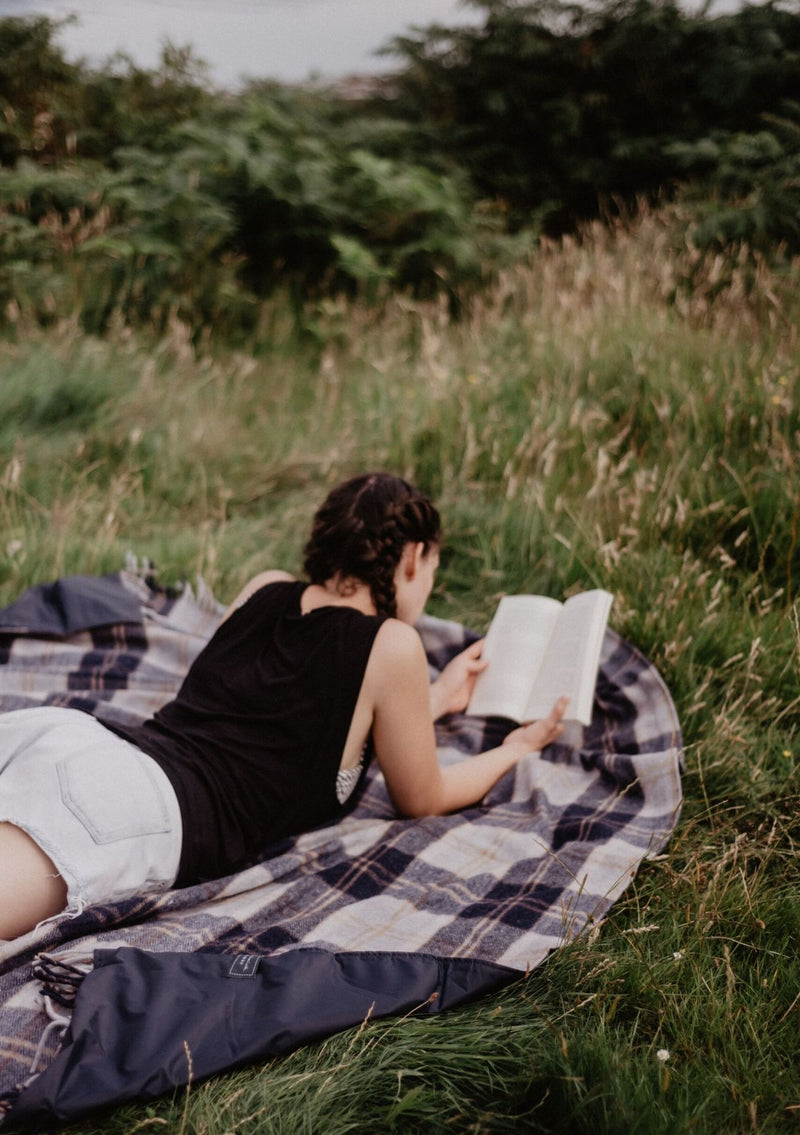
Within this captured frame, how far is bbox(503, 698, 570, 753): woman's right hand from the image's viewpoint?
259 cm

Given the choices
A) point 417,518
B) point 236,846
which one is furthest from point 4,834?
point 417,518

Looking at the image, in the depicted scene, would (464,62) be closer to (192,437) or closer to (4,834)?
(192,437)

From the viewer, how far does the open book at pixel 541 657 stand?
256 centimetres

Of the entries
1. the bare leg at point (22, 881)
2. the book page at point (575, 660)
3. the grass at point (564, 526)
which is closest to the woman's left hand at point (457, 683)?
the book page at point (575, 660)

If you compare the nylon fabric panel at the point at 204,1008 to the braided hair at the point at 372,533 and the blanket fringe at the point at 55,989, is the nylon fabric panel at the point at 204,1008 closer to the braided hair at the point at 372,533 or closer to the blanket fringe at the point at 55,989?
the blanket fringe at the point at 55,989

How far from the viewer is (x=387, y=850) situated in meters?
2.29

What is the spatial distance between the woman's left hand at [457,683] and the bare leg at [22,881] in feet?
4.25

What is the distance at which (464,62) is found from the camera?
738cm

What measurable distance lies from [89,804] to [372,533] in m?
0.95

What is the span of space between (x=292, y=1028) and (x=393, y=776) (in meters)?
0.76

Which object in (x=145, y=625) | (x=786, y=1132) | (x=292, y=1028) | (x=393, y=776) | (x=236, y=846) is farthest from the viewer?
(x=145, y=625)

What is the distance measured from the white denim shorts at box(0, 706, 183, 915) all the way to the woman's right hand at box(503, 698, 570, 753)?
109 cm

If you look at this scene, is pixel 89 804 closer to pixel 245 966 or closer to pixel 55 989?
pixel 55 989

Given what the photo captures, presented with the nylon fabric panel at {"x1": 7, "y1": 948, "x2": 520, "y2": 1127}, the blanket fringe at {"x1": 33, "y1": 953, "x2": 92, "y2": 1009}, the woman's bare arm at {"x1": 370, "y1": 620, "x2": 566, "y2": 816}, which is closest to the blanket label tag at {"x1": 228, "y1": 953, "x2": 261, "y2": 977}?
the nylon fabric panel at {"x1": 7, "y1": 948, "x2": 520, "y2": 1127}
